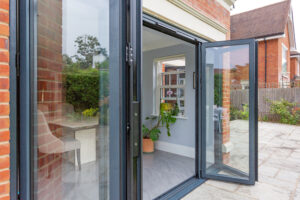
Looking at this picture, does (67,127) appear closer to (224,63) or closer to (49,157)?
(49,157)

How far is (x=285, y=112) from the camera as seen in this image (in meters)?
7.92

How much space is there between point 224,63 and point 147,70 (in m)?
2.34

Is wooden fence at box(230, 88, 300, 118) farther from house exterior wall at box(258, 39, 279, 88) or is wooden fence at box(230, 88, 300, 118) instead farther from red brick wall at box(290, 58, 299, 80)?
red brick wall at box(290, 58, 299, 80)

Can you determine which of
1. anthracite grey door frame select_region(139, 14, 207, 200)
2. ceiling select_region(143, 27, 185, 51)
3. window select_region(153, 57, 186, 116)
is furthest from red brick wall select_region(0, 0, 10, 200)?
window select_region(153, 57, 186, 116)

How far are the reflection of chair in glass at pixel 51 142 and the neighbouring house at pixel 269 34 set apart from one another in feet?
35.2

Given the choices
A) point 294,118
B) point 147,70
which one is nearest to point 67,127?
point 147,70

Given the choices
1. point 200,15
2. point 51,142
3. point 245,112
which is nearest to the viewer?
point 51,142

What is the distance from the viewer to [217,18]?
10.5ft

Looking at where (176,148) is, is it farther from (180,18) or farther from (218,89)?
(180,18)

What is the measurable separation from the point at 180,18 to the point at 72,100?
6.19 feet

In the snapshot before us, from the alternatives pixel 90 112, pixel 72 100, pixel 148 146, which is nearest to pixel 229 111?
pixel 148 146

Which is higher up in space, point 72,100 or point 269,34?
point 269,34

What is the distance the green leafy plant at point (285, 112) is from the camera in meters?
7.76

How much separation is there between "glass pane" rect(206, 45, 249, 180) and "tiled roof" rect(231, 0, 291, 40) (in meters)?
9.15
